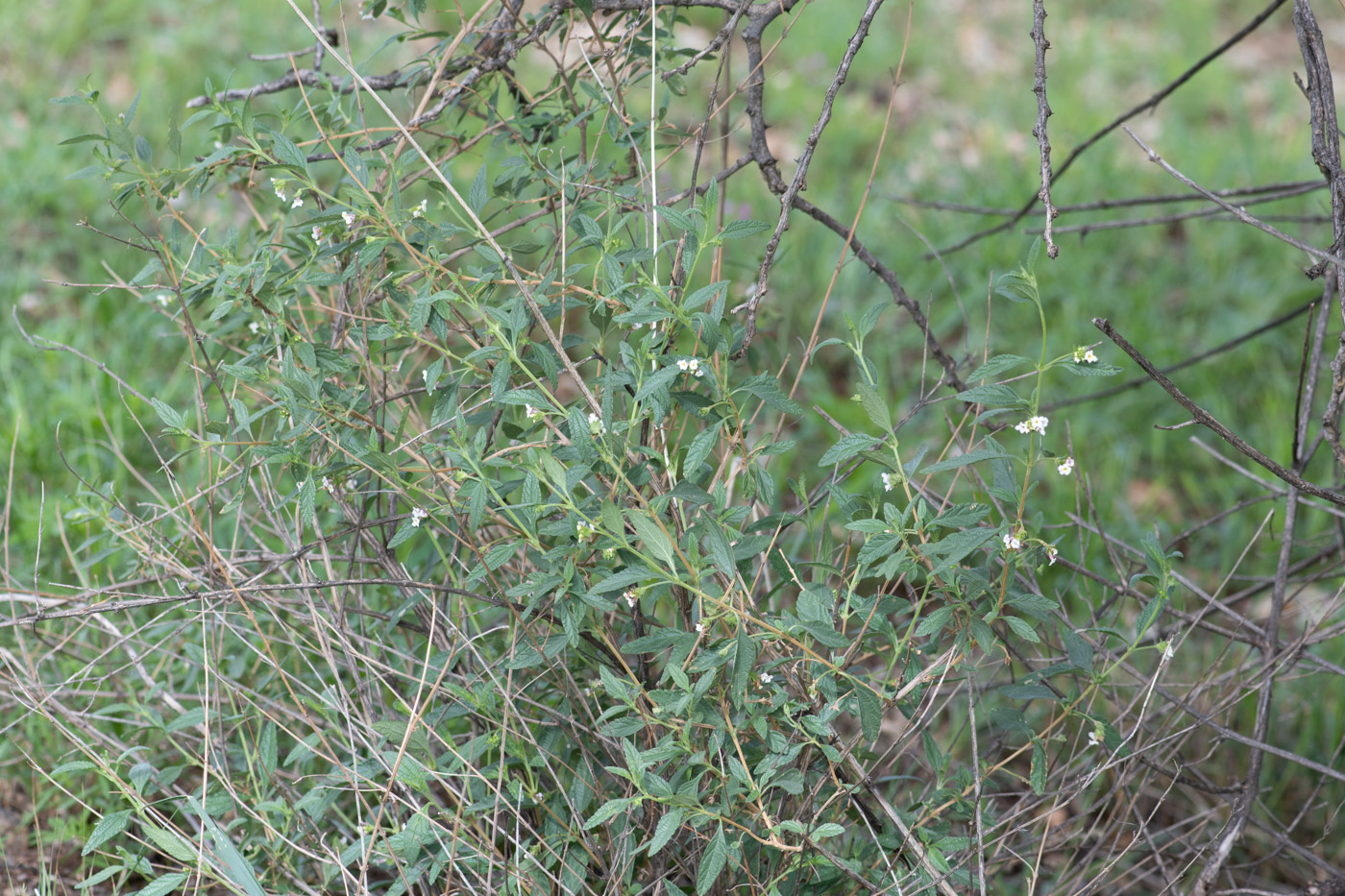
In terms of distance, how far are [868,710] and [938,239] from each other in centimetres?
262

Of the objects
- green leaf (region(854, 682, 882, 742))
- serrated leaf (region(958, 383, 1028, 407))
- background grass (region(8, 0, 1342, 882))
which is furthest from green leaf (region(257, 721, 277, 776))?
serrated leaf (region(958, 383, 1028, 407))

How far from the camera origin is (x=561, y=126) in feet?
5.43

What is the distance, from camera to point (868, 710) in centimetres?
124

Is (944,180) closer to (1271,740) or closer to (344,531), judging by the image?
(1271,740)

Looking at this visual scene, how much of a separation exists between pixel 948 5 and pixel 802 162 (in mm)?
4566

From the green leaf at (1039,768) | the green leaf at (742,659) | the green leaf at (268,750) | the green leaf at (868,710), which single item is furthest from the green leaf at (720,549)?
the green leaf at (268,750)

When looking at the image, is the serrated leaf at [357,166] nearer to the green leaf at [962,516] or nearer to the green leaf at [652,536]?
the green leaf at [652,536]

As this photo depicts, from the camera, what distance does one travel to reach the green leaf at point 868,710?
1241mm

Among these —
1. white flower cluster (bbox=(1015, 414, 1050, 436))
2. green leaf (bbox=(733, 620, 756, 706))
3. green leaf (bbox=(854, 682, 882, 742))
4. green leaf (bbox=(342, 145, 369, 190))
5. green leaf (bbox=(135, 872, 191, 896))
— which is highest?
green leaf (bbox=(342, 145, 369, 190))

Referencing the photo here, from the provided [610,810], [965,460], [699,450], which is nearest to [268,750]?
[610,810]

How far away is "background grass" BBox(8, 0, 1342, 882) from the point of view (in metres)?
2.71

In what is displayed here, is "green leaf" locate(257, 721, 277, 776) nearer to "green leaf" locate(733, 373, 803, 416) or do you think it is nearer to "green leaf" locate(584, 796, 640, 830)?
"green leaf" locate(584, 796, 640, 830)

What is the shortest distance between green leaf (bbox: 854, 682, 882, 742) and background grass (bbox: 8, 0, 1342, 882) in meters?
0.93

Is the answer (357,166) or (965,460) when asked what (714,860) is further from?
(357,166)
